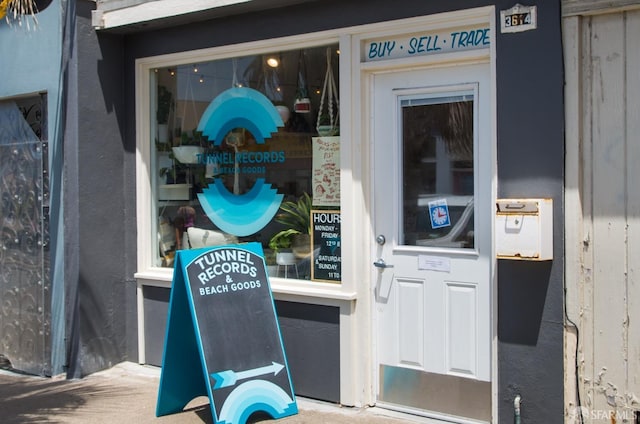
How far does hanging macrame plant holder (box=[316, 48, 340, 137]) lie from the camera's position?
548 cm

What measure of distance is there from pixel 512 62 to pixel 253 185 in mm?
2350

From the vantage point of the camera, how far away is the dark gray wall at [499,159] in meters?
4.39

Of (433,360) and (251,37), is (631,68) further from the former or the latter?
(251,37)

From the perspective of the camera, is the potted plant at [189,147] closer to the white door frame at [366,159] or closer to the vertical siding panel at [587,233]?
the white door frame at [366,159]

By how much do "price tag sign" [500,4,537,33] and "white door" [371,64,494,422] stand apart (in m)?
0.33

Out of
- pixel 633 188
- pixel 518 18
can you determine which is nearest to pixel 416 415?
pixel 633 188

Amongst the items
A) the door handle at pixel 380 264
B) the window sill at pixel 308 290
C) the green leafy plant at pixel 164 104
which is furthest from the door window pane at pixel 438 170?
the green leafy plant at pixel 164 104

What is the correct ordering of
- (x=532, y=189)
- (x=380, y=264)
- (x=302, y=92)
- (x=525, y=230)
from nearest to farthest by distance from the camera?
1. (x=525, y=230)
2. (x=532, y=189)
3. (x=380, y=264)
4. (x=302, y=92)

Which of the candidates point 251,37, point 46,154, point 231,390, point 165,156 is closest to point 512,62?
point 251,37

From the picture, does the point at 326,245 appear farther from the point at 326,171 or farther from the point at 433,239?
the point at 433,239

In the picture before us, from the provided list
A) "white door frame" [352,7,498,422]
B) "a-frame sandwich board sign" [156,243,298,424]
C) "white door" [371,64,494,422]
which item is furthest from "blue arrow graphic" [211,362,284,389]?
"white door" [371,64,494,422]

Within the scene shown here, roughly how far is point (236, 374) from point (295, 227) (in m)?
1.28

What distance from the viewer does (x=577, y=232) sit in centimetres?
433

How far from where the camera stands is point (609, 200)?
4.29 m
